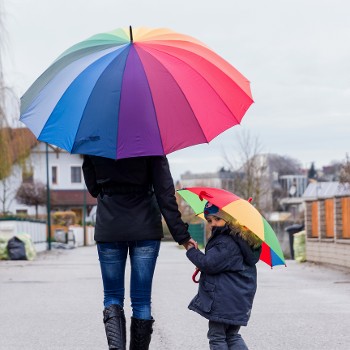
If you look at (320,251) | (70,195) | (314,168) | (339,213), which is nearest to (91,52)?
(339,213)

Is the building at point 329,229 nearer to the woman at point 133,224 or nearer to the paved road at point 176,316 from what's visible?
the paved road at point 176,316

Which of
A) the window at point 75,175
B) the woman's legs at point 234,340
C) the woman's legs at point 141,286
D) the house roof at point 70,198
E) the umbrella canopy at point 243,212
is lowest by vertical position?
the house roof at point 70,198

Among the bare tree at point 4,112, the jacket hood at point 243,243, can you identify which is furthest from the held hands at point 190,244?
the bare tree at point 4,112

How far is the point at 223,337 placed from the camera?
5.39m

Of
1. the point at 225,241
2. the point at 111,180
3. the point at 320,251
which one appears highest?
the point at 111,180

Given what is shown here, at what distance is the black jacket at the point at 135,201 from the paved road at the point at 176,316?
2123 millimetres

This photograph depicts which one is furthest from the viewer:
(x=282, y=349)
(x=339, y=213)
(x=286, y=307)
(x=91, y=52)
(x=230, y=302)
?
(x=339, y=213)

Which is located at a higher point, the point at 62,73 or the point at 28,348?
the point at 62,73

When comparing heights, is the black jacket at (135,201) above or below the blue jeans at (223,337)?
above

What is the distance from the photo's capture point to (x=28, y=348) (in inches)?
299

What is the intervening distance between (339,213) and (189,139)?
14724 mm

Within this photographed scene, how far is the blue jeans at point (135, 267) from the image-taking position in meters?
5.61

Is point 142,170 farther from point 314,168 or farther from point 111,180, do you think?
point 314,168

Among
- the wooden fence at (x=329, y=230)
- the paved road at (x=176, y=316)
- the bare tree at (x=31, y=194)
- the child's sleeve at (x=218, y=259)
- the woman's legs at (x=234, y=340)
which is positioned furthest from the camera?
the bare tree at (x=31, y=194)
